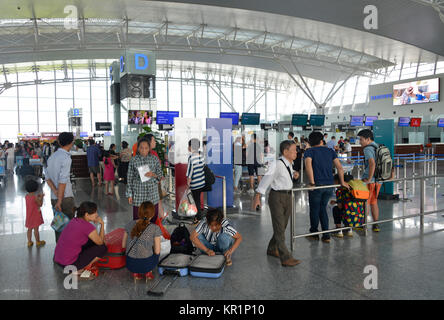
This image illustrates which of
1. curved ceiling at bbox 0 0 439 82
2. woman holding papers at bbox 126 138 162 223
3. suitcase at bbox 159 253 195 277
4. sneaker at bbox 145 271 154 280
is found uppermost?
curved ceiling at bbox 0 0 439 82

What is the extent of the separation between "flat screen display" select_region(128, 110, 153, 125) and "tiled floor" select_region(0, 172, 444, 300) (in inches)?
404

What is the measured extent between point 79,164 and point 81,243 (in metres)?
13.2

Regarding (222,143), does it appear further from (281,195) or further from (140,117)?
(140,117)

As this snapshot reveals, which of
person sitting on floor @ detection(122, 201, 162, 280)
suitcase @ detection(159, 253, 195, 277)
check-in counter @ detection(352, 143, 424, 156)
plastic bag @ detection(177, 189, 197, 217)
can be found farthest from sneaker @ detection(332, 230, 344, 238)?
check-in counter @ detection(352, 143, 424, 156)

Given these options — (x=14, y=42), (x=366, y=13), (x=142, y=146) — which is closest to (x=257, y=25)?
(x=366, y=13)

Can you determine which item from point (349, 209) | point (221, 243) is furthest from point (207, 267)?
point (349, 209)

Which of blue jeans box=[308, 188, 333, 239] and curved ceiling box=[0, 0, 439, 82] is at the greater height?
curved ceiling box=[0, 0, 439, 82]

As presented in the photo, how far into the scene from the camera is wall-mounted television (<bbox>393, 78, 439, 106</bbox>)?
1031 inches

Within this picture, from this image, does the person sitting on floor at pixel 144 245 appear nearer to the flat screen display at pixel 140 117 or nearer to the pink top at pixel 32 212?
the pink top at pixel 32 212

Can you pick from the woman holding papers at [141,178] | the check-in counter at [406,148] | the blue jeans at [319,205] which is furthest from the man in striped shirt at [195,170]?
the check-in counter at [406,148]

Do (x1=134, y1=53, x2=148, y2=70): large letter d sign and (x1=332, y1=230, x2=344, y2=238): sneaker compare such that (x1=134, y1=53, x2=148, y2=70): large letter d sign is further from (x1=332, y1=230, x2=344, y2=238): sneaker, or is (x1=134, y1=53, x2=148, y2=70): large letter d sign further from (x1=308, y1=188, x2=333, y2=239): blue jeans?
(x1=332, y1=230, x2=344, y2=238): sneaker

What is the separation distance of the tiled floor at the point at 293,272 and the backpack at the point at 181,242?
0.62 metres

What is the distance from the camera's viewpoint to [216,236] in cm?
470

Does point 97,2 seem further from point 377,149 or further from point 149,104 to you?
point 377,149
